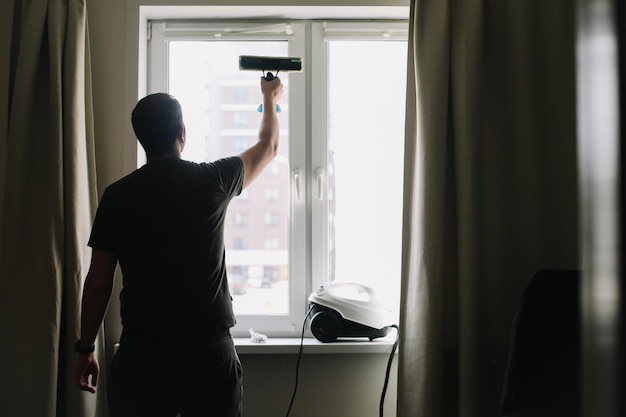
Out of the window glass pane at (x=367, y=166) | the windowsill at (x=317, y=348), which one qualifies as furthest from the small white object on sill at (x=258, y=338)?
the window glass pane at (x=367, y=166)

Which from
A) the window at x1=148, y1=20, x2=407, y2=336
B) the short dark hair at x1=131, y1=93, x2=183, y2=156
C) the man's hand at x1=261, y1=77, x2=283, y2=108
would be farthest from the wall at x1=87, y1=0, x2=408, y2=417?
the short dark hair at x1=131, y1=93, x2=183, y2=156

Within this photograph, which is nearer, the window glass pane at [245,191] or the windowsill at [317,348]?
the windowsill at [317,348]

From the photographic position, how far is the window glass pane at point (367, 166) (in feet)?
7.66

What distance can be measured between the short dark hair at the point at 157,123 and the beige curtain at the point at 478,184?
0.87 meters

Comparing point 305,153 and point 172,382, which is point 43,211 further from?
point 305,153

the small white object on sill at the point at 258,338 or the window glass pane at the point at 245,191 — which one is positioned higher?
the window glass pane at the point at 245,191

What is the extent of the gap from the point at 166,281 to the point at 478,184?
1.12 meters

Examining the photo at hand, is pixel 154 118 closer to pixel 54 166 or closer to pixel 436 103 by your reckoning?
pixel 54 166

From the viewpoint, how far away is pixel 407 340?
1.97 metres

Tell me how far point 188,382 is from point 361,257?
1083 millimetres

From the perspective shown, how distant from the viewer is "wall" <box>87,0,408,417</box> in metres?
2.13

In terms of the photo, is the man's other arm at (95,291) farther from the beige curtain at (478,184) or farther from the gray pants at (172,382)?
the beige curtain at (478,184)

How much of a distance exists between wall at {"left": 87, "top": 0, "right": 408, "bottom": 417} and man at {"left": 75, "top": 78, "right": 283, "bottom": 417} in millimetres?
682

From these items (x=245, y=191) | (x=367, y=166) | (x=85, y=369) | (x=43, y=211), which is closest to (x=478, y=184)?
(x=367, y=166)
